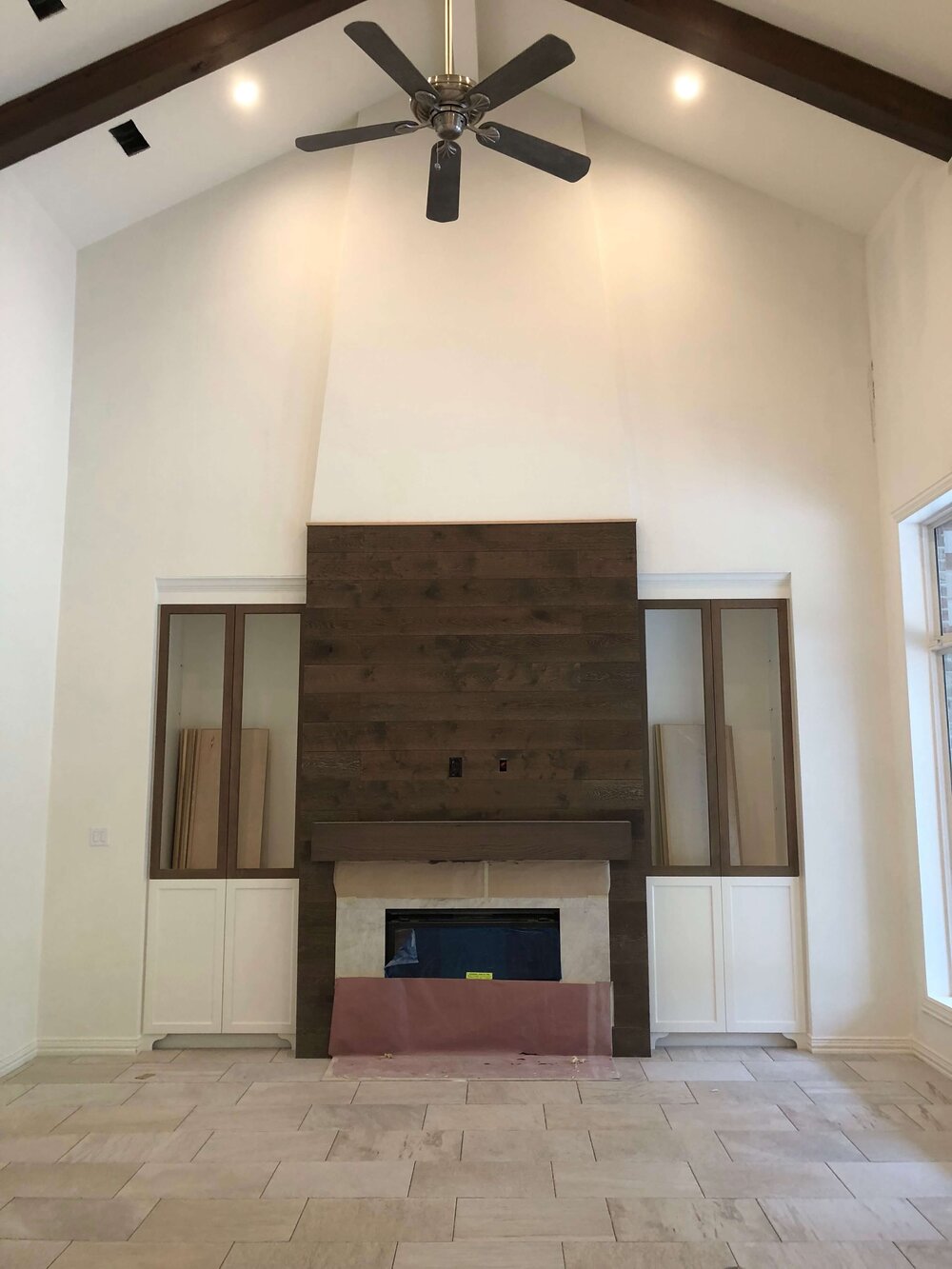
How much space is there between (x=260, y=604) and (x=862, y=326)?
383cm

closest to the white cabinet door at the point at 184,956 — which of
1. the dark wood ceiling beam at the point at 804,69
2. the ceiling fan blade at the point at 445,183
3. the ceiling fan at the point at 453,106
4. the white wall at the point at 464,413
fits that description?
the white wall at the point at 464,413

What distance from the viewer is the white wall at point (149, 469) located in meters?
5.46

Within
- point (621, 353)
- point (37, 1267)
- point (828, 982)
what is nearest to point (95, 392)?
point (621, 353)

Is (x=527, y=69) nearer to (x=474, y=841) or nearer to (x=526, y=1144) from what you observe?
(x=474, y=841)

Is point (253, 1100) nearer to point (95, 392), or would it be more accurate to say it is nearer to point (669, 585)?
point (669, 585)

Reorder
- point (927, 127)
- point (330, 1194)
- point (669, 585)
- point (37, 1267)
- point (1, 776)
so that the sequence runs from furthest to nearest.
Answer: point (669, 585), point (1, 776), point (927, 127), point (330, 1194), point (37, 1267)

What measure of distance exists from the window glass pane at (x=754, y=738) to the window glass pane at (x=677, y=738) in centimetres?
16

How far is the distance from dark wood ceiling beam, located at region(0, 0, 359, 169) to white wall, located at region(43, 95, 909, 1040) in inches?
40.5

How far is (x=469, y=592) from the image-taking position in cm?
→ 548

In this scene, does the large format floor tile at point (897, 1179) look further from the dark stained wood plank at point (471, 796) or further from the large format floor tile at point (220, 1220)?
the dark stained wood plank at point (471, 796)

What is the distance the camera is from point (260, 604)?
5.73 m

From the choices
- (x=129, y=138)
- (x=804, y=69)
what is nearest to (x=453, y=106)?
(x=804, y=69)

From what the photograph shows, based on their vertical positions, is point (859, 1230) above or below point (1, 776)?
below

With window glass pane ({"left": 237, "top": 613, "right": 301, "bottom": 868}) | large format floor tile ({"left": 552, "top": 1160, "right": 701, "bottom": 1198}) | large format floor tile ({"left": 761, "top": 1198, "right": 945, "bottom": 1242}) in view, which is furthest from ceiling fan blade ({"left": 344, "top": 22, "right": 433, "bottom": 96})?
large format floor tile ({"left": 761, "top": 1198, "right": 945, "bottom": 1242})
